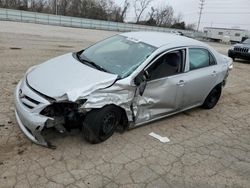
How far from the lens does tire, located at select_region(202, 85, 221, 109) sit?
5796 millimetres

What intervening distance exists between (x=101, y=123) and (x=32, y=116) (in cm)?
91

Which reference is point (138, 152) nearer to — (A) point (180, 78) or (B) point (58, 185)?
(B) point (58, 185)

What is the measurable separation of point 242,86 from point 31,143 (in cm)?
723

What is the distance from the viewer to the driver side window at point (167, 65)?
14.1ft

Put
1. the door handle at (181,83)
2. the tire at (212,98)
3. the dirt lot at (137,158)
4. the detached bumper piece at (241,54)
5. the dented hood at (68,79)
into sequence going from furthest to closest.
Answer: the detached bumper piece at (241,54), the tire at (212,98), the door handle at (181,83), the dented hood at (68,79), the dirt lot at (137,158)

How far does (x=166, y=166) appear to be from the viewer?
3.62 m

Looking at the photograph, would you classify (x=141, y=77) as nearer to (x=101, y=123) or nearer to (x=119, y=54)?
(x=119, y=54)

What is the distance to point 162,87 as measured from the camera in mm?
4430

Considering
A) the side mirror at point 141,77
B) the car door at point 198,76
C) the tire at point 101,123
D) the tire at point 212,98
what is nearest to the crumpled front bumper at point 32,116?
the tire at point 101,123

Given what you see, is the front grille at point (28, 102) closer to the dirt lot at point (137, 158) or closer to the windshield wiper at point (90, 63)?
the dirt lot at point (137, 158)

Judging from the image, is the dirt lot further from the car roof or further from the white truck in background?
the white truck in background

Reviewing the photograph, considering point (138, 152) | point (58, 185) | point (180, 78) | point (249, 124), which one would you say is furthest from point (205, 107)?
point (58, 185)

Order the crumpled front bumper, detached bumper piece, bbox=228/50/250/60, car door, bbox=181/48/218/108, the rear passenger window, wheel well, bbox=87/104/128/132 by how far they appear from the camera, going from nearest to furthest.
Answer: the crumpled front bumper < wheel well, bbox=87/104/128/132 < car door, bbox=181/48/218/108 < the rear passenger window < detached bumper piece, bbox=228/50/250/60

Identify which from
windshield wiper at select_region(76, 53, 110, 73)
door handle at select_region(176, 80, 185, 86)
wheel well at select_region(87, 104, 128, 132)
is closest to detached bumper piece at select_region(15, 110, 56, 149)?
wheel well at select_region(87, 104, 128, 132)
